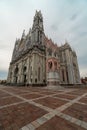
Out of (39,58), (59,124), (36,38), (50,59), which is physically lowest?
(59,124)

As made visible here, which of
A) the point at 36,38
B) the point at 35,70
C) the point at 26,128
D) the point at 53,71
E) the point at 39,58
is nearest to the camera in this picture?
the point at 26,128

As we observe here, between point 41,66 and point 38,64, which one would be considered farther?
point 41,66

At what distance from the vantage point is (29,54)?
3659cm

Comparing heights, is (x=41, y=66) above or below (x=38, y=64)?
below

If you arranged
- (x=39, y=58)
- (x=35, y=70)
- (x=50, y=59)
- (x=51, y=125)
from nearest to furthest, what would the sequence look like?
1. (x=51, y=125)
2. (x=50, y=59)
3. (x=35, y=70)
4. (x=39, y=58)

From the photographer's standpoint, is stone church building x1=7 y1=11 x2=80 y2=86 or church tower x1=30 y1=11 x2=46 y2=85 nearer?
stone church building x1=7 y1=11 x2=80 y2=86

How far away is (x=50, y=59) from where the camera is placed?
2794 cm

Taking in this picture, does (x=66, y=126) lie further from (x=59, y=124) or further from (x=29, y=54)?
(x=29, y=54)

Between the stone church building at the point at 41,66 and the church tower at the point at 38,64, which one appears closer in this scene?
the stone church building at the point at 41,66

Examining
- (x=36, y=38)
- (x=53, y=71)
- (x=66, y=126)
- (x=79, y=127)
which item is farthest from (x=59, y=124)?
(x=36, y=38)

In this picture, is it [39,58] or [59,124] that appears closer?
[59,124]

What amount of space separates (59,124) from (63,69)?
41.9 metres

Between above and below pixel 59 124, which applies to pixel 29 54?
above

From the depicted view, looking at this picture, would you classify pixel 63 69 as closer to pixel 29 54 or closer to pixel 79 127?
pixel 29 54
